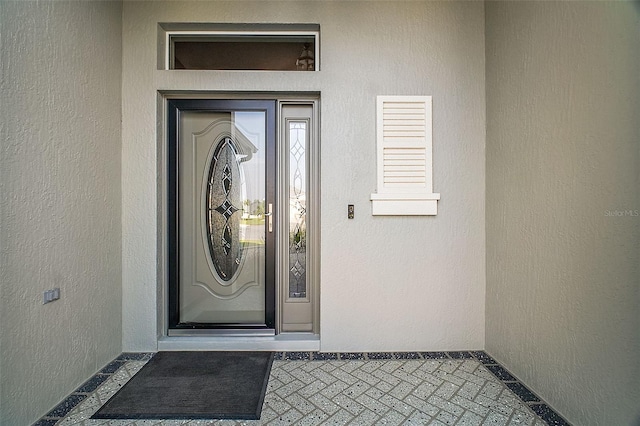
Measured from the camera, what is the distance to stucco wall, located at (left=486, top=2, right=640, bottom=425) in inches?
54.9

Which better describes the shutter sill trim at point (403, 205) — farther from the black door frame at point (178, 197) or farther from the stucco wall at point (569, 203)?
the black door frame at point (178, 197)

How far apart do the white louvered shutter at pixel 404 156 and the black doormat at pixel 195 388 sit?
5.14ft

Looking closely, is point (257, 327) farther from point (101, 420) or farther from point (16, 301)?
point (16, 301)

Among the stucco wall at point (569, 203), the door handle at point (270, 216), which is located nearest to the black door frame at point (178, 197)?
the door handle at point (270, 216)

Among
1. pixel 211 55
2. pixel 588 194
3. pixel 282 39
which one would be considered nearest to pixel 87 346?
pixel 211 55

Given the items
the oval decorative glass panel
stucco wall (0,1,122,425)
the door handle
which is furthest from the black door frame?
stucco wall (0,1,122,425)

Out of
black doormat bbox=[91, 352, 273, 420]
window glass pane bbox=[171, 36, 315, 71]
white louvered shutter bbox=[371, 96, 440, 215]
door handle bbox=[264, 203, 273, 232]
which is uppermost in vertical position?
window glass pane bbox=[171, 36, 315, 71]

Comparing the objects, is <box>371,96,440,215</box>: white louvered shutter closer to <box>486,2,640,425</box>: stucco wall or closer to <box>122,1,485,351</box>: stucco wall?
<box>122,1,485,351</box>: stucco wall

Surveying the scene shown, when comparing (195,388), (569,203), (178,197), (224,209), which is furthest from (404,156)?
(195,388)

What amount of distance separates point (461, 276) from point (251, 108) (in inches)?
90.7

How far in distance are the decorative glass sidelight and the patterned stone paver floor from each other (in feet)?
2.12

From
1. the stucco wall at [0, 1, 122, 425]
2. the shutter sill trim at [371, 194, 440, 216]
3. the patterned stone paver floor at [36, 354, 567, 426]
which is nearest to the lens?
the stucco wall at [0, 1, 122, 425]

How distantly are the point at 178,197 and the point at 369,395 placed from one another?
217cm

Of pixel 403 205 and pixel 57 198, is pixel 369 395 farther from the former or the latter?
pixel 57 198
